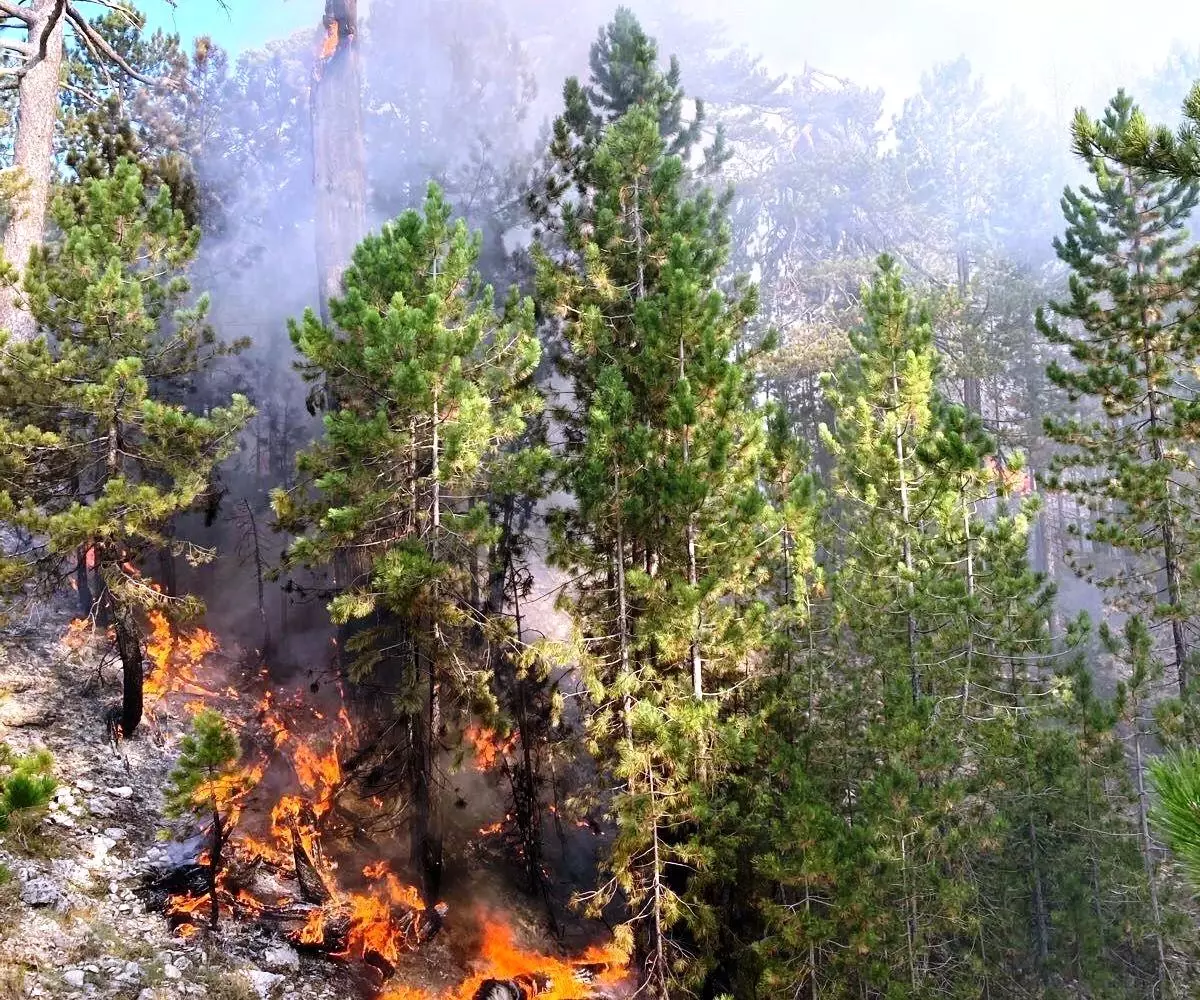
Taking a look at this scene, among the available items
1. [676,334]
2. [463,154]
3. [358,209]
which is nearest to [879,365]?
[676,334]

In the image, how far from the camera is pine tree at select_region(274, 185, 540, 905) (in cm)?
964

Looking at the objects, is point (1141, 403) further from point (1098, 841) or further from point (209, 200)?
point (209, 200)

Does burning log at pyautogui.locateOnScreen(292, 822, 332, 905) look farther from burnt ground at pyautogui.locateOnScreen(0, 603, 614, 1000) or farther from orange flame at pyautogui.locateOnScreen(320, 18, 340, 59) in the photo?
orange flame at pyautogui.locateOnScreen(320, 18, 340, 59)

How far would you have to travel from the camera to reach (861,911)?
8.71 m

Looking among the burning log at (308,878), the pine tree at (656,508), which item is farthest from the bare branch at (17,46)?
the burning log at (308,878)

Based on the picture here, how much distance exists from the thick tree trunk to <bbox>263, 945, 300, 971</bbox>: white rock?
9504mm

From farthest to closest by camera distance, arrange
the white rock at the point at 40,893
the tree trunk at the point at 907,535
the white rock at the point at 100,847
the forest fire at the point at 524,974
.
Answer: the tree trunk at the point at 907,535 < the forest fire at the point at 524,974 < the white rock at the point at 100,847 < the white rock at the point at 40,893

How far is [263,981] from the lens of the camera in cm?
879

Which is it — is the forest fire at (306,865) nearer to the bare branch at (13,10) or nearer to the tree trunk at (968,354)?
the bare branch at (13,10)

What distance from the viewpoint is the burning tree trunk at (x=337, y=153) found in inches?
581

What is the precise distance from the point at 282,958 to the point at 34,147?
13126mm

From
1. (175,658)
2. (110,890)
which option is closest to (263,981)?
(110,890)

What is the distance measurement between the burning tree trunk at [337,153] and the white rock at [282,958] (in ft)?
35.2

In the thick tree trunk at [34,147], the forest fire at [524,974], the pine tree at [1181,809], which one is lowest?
the forest fire at [524,974]
